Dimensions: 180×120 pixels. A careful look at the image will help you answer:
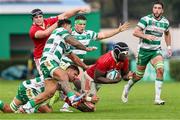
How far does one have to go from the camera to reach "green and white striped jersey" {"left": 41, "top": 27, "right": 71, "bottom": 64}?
56.0 feet

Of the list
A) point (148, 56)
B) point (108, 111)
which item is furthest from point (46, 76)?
point (148, 56)

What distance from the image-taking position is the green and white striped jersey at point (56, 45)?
17062 millimetres

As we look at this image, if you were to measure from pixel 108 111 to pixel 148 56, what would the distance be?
3315 mm

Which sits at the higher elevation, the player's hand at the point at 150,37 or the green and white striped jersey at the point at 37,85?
the player's hand at the point at 150,37

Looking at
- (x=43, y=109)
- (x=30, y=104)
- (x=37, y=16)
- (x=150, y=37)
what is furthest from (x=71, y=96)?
(x=150, y=37)

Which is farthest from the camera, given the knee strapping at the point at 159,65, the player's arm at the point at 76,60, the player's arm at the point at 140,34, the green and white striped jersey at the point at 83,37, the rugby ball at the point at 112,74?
the knee strapping at the point at 159,65

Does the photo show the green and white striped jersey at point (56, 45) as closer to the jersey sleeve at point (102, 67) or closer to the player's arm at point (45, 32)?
the player's arm at point (45, 32)

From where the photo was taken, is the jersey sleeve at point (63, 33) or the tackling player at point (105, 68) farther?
the tackling player at point (105, 68)

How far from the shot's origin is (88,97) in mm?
17234

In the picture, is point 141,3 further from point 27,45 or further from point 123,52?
point 123,52

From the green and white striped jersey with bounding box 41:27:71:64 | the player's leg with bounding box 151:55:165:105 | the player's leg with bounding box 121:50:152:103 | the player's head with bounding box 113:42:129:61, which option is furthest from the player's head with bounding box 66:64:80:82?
the player's leg with bounding box 121:50:152:103

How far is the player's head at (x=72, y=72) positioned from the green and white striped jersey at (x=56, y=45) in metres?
1.44

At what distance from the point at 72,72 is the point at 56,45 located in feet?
5.47

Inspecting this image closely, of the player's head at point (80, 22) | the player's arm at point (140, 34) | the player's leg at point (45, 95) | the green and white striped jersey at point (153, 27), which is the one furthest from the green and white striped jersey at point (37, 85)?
the green and white striped jersey at point (153, 27)
